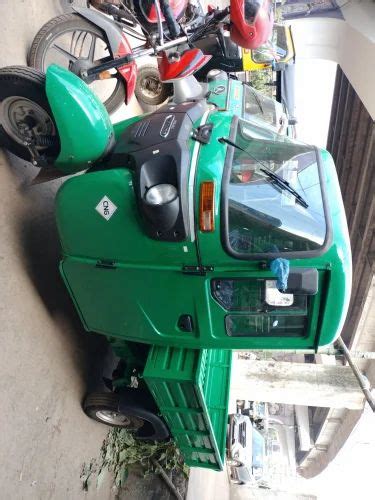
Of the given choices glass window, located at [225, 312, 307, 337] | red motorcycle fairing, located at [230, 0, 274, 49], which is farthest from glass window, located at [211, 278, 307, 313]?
red motorcycle fairing, located at [230, 0, 274, 49]

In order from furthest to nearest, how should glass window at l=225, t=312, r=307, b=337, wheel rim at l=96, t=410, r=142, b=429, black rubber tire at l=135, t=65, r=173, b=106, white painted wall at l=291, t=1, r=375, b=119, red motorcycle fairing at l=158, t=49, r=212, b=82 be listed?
white painted wall at l=291, t=1, r=375, b=119 < black rubber tire at l=135, t=65, r=173, b=106 < red motorcycle fairing at l=158, t=49, r=212, b=82 < wheel rim at l=96, t=410, r=142, b=429 < glass window at l=225, t=312, r=307, b=337

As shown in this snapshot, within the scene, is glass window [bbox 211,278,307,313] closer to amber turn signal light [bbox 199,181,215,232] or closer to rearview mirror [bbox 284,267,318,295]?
rearview mirror [bbox 284,267,318,295]

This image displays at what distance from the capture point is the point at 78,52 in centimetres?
404

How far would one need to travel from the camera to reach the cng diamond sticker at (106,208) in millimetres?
2288

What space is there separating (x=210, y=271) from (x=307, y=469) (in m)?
16.6

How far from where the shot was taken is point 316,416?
13664 mm

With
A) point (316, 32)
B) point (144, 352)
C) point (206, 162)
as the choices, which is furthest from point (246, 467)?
point (316, 32)

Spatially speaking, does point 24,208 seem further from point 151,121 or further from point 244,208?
point 244,208

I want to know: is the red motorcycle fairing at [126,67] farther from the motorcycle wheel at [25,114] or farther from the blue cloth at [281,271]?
the blue cloth at [281,271]

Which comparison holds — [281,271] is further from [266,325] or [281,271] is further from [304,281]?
[266,325]

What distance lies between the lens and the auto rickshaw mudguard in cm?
229

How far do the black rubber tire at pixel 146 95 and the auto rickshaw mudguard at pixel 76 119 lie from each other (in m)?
3.07

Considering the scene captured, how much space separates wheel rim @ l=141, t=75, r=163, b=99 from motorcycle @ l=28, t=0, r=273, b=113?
56.7 inches

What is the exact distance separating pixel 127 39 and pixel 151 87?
83.6 inches
